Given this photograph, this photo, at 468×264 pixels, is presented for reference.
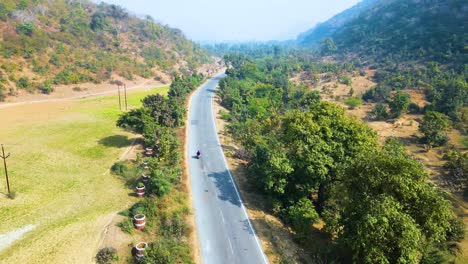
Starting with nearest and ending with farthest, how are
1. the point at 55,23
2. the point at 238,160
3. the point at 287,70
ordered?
1. the point at 238,160
2. the point at 55,23
3. the point at 287,70

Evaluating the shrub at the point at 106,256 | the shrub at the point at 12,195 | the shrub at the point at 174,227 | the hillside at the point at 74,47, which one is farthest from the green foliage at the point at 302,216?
the hillside at the point at 74,47

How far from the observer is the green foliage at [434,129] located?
1964 inches

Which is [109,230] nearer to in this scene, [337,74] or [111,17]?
[337,74]

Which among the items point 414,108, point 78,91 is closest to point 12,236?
point 78,91

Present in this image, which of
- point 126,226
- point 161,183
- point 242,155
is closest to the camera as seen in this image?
point 126,226

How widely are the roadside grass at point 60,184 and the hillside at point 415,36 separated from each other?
10124cm

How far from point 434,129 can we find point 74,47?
9528 cm

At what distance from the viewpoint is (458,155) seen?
42031mm

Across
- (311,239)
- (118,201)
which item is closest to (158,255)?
(118,201)

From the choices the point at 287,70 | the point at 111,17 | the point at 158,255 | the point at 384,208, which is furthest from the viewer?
the point at 111,17

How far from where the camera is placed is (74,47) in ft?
318

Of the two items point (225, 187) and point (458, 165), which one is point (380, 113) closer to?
point (458, 165)

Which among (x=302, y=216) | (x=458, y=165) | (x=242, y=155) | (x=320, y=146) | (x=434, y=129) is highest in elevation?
(x=320, y=146)

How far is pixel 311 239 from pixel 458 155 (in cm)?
2912
